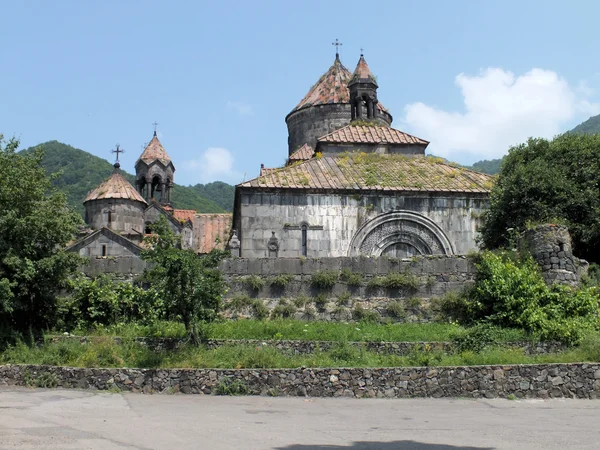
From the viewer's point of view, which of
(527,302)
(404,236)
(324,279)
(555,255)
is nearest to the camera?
(527,302)

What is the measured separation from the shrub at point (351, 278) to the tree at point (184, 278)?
10.3 ft

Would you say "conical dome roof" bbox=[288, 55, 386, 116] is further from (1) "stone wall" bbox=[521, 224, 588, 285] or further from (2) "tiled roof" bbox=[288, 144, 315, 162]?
(1) "stone wall" bbox=[521, 224, 588, 285]

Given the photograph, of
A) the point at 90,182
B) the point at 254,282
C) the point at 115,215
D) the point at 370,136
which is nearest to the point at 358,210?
the point at 370,136

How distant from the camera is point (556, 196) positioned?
1689 centimetres

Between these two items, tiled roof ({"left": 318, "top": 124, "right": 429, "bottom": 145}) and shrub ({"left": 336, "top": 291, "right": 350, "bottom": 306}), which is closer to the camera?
shrub ({"left": 336, "top": 291, "right": 350, "bottom": 306})

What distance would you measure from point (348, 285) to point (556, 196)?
5.43 meters

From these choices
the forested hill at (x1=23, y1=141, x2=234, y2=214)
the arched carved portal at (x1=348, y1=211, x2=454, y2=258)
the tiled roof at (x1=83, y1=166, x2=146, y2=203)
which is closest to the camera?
the arched carved portal at (x1=348, y1=211, x2=454, y2=258)

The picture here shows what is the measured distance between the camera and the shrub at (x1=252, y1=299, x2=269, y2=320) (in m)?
15.2

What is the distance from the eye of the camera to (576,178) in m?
17.6

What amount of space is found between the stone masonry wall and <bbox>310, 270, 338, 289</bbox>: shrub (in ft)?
0.18

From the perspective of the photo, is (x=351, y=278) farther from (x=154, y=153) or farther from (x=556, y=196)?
(x=154, y=153)

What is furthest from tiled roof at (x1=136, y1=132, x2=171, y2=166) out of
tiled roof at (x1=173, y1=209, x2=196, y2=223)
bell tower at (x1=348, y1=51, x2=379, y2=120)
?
bell tower at (x1=348, y1=51, x2=379, y2=120)

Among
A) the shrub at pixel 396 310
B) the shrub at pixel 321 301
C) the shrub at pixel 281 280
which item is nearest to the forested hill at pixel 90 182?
the shrub at pixel 281 280

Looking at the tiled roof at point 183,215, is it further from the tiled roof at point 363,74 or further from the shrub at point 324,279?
the shrub at point 324,279
